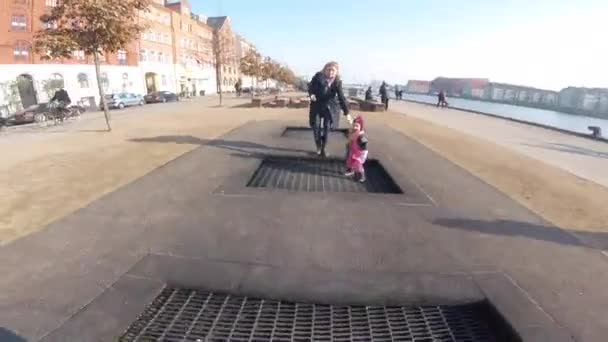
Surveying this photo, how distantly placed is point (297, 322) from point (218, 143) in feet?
24.8

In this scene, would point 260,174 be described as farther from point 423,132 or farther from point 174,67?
point 174,67

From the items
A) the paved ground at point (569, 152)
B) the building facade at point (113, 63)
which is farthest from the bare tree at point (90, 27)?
the paved ground at point (569, 152)

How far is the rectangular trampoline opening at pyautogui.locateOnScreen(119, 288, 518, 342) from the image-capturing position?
238 centimetres

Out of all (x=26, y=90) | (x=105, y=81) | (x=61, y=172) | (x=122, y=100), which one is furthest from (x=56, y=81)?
(x=61, y=172)

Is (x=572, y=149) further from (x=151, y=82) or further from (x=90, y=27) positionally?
(x=151, y=82)

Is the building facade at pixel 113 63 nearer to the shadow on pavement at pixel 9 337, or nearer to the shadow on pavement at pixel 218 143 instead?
the shadow on pavement at pixel 218 143

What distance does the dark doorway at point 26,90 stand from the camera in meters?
32.1

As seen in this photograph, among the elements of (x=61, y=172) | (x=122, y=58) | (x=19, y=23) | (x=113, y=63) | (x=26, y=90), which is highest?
(x=19, y=23)

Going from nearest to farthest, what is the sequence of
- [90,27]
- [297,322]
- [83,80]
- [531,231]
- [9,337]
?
[9,337] < [297,322] < [531,231] < [90,27] < [83,80]

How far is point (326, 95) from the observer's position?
7598 mm

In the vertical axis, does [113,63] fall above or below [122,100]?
above

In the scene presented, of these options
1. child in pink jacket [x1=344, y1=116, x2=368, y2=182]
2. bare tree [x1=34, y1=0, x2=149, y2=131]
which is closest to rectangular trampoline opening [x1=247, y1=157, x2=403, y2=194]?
child in pink jacket [x1=344, y1=116, x2=368, y2=182]

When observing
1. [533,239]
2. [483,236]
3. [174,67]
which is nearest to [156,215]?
[483,236]

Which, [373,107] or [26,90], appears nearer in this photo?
[373,107]
